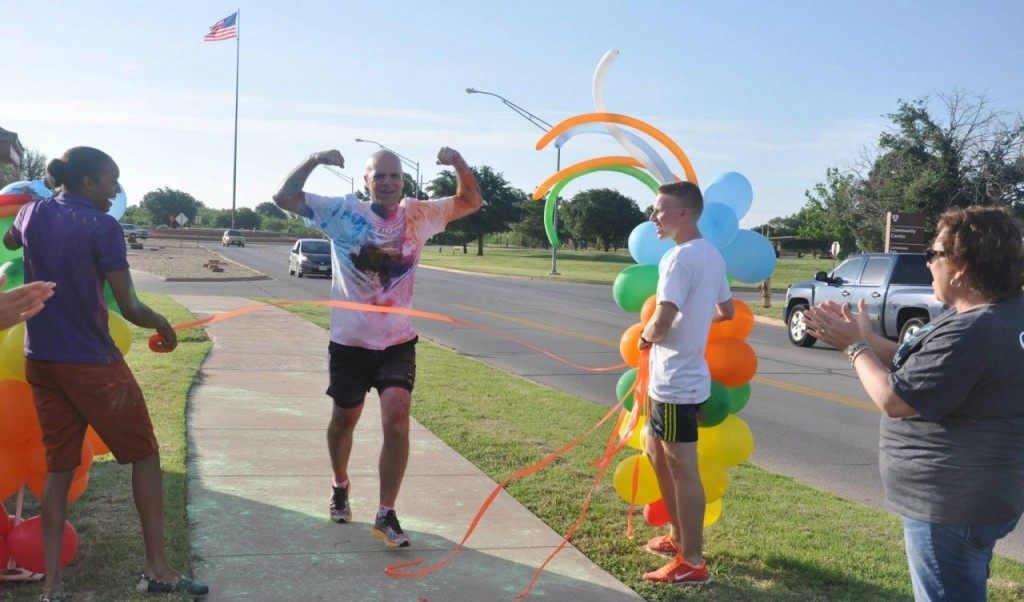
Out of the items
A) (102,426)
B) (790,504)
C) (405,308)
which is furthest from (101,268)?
(790,504)

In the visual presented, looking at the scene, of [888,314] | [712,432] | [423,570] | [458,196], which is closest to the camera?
[423,570]

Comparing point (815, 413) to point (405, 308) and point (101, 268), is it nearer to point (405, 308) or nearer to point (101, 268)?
point (405, 308)

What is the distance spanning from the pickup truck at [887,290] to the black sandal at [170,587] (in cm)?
1146

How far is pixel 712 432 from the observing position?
15.0 ft

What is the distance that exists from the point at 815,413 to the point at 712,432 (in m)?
5.15

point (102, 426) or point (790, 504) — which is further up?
point (102, 426)

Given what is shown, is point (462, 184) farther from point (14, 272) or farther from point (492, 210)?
point (492, 210)

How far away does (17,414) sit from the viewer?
152 inches

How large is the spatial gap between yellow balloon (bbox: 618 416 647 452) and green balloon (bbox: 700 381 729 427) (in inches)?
11.5

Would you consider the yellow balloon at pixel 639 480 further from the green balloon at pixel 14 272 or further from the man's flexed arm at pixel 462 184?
the green balloon at pixel 14 272

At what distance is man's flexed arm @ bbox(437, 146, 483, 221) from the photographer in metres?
4.70

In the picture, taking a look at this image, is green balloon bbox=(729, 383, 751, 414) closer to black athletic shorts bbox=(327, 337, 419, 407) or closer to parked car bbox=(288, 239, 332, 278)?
black athletic shorts bbox=(327, 337, 419, 407)

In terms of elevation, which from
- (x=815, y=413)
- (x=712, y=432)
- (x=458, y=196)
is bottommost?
(x=815, y=413)

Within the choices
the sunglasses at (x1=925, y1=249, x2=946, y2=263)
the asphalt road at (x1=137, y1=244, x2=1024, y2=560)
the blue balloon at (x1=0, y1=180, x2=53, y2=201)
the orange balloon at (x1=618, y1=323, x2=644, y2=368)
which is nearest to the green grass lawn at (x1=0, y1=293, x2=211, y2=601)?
the blue balloon at (x1=0, y1=180, x2=53, y2=201)
